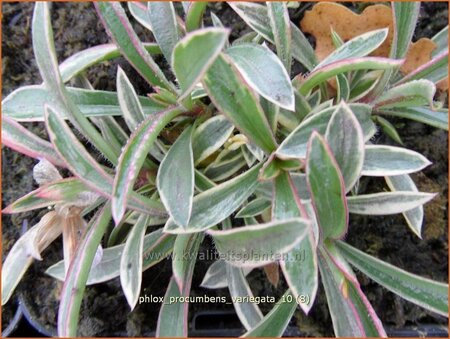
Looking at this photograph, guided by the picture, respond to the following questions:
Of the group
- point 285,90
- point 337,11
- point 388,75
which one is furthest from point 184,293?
point 337,11

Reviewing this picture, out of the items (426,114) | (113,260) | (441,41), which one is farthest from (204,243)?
(441,41)

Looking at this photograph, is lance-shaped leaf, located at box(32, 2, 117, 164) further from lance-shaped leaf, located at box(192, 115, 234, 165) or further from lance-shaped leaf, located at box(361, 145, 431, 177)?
lance-shaped leaf, located at box(361, 145, 431, 177)

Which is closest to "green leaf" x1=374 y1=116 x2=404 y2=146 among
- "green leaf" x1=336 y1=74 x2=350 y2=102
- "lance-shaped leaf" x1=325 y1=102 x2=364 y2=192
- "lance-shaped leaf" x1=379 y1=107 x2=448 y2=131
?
"lance-shaped leaf" x1=379 y1=107 x2=448 y2=131

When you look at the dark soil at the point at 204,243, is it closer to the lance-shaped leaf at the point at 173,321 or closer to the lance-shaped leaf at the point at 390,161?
the lance-shaped leaf at the point at 173,321

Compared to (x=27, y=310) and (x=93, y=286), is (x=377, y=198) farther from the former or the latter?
(x=27, y=310)

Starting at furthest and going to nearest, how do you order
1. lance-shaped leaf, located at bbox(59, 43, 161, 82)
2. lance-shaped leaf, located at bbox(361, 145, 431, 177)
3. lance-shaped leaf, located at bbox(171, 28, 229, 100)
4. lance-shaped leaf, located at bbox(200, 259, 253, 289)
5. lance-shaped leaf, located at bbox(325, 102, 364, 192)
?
1. lance-shaped leaf, located at bbox(200, 259, 253, 289)
2. lance-shaped leaf, located at bbox(59, 43, 161, 82)
3. lance-shaped leaf, located at bbox(361, 145, 431, 177)
4. lance-shaped leaf, located at bbox(325, 102, 364, 192)
5. lance-shaped leaf, located at bbox(171, 28, 229, 100)

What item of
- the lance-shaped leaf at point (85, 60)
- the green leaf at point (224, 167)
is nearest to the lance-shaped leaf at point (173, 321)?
the green leaf at point (224, 167)
